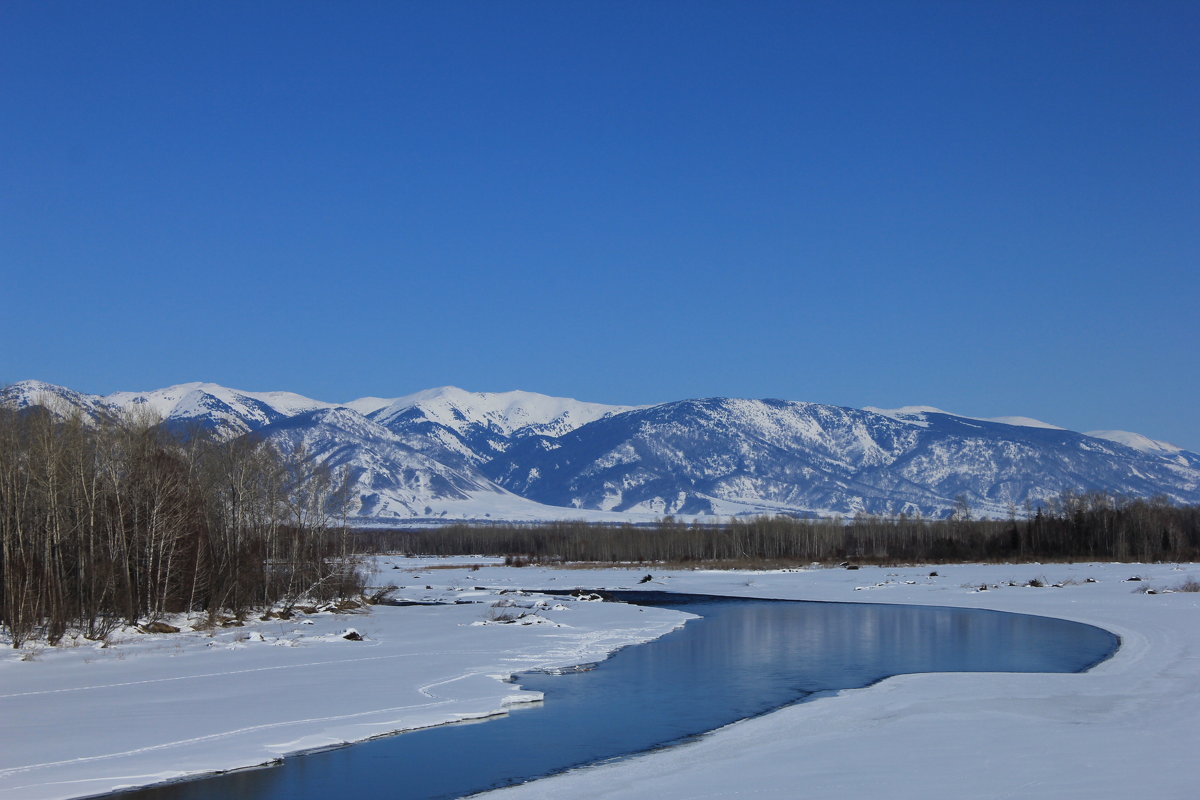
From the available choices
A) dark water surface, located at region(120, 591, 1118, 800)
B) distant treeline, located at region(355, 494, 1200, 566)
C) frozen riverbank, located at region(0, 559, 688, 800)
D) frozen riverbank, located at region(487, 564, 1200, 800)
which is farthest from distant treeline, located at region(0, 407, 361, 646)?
distant treeline, located at region(355, 494, 1200, 566)

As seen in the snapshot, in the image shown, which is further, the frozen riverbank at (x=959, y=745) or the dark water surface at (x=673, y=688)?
the dark water surface at (x=673, y=688)

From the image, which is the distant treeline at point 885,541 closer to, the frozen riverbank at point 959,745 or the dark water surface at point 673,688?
the dark water surface at point 673,688

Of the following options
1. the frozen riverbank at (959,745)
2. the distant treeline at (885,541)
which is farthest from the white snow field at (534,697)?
the distant treeline at (885,541)

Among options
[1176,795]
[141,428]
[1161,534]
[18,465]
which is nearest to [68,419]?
[18,465]

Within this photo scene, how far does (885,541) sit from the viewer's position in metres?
135

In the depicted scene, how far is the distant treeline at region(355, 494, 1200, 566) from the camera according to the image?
100750 millimetres

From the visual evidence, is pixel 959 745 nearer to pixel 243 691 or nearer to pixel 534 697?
pixel 534 697

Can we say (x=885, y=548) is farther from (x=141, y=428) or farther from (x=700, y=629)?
(x=141, y=428)

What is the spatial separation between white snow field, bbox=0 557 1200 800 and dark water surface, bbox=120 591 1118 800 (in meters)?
0.81

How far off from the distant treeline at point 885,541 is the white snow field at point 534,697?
65016 millimetres

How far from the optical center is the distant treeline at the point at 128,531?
33906 mm

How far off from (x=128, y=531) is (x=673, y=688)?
2400cm

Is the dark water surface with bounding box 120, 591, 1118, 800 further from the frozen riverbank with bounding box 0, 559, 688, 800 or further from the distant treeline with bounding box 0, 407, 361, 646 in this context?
the distant treeline with bounding box 0, 407, 361, 646

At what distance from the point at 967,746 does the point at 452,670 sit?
14.9 metres
